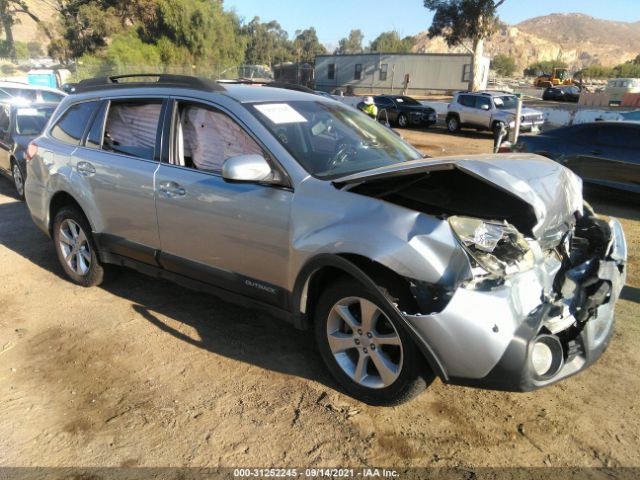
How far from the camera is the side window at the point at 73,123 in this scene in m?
4.65

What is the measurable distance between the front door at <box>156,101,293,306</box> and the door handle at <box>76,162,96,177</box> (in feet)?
2.99

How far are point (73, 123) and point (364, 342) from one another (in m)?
3.56

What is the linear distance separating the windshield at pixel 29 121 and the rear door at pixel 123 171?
16.4 ft

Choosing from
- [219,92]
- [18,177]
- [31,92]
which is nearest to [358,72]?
[31,92]

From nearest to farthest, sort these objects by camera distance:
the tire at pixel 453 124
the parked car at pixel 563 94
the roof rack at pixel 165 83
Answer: the roof rack at pixel 165 83, the tire at pixel 453 124, the parked car at pixel 563 94

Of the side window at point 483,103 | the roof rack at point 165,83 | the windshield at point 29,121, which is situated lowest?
the side window at point 483,103

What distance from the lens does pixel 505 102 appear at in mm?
21031

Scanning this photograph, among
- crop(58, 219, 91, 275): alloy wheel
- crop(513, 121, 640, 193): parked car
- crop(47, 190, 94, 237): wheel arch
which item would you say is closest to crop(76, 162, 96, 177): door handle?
crop(47, 190, 94, 237): wheel arch

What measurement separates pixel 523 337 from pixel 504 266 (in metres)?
0.36

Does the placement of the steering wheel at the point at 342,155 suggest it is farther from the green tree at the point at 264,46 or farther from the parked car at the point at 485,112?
the green tree at the point at 264,46

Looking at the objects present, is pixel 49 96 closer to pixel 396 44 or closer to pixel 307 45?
pixel 396 44

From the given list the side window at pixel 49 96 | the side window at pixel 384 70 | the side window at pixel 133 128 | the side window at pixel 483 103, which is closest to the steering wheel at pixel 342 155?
the side window at pixel 133 128

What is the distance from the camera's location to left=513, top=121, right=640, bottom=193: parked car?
7898mm

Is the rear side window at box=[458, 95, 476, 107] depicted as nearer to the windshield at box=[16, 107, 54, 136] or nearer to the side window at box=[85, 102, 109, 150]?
the windshield at box=[16, 107, 54, 136]
